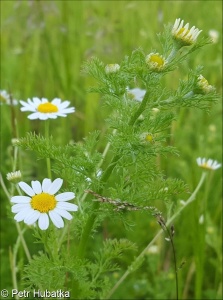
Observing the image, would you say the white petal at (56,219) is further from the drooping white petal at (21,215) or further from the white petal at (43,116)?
the white petal at (43,116)

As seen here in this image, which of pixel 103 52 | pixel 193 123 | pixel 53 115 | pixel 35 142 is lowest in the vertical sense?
pixel 35 142

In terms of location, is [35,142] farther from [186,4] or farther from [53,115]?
[186,4]

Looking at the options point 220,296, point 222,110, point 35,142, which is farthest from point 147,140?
point 222,110

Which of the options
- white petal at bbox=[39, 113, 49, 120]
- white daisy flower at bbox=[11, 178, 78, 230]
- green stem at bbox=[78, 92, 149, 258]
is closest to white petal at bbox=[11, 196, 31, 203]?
A: white daisy flower at bbox=[11, 178, 78, 230]

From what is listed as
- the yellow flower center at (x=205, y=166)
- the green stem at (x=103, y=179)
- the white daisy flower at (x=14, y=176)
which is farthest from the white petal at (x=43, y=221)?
the yellow flower center at (x=205, y=166)

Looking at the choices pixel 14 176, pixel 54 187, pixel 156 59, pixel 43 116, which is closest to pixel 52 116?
pixel 43 116

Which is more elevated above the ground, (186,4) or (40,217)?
(186,4)

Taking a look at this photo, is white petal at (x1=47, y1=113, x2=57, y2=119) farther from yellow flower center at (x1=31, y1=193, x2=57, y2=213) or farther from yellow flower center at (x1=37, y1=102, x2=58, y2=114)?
yellow flower center at (x1=31, y1=193, x2=57, y2=213)

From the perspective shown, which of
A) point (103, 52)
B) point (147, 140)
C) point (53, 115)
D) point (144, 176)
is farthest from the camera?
point (103, 52)
